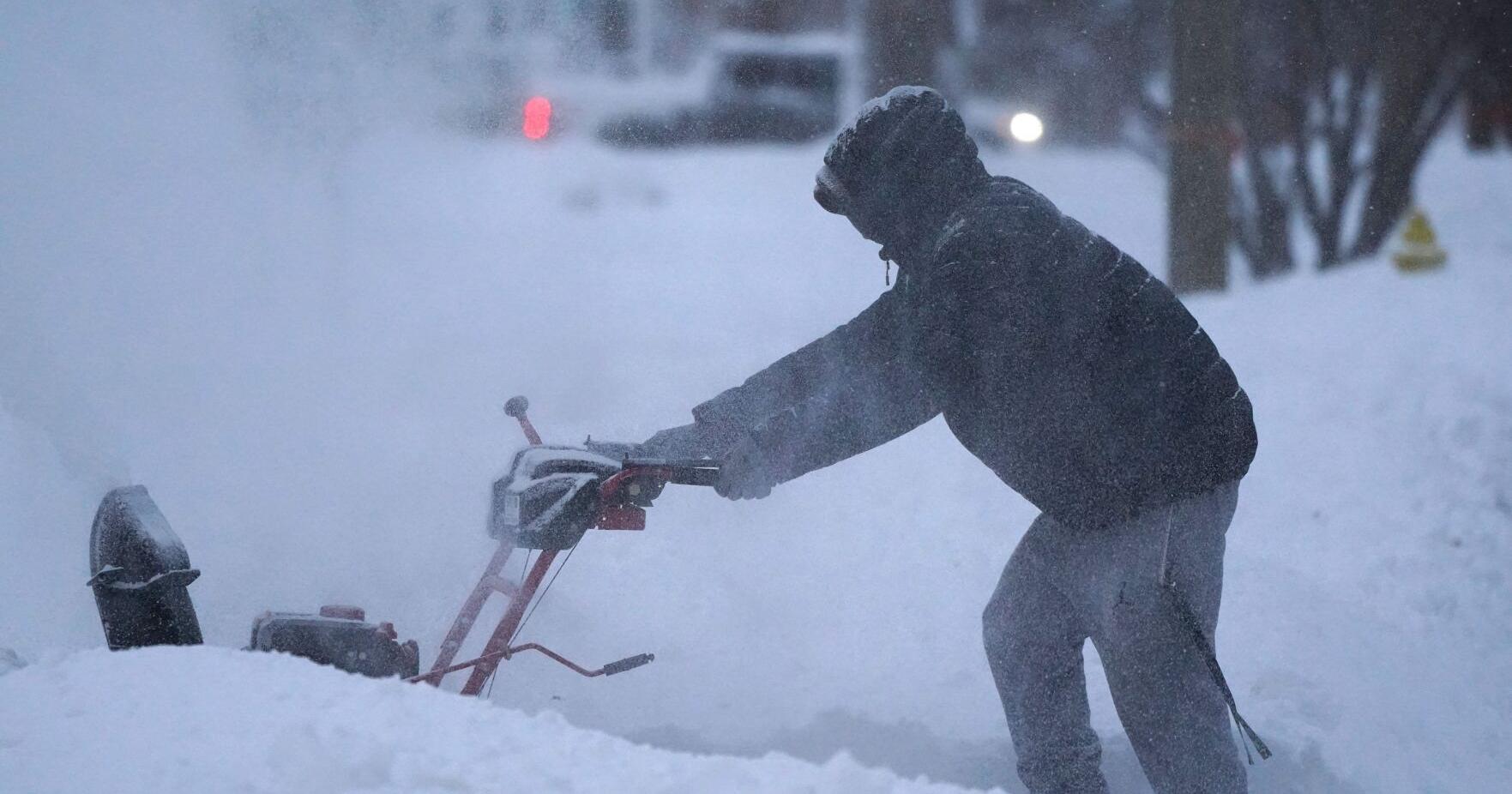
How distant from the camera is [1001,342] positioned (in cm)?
261

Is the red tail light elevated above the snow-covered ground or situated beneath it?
elevated above

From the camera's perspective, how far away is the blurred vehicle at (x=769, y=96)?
50.2ft

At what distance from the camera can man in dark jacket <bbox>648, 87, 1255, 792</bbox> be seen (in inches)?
103

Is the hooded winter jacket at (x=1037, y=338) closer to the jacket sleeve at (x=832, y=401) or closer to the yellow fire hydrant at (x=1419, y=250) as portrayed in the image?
the jacket sleeve at (x=832, y=401)

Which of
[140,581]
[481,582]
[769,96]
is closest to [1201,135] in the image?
[481,582]

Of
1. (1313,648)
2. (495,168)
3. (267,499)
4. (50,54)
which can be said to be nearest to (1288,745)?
(1313,648)

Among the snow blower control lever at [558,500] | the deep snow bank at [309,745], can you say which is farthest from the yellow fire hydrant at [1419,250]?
the deep snow bank at [309,745]

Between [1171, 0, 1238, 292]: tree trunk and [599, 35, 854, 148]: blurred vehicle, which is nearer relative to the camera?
[1171, 0, 1238, 292]: tree trunk

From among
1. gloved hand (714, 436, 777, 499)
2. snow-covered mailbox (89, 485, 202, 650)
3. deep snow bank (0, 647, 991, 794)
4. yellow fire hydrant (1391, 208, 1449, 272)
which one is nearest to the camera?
deep snow bank (0, 647, 991, 794)

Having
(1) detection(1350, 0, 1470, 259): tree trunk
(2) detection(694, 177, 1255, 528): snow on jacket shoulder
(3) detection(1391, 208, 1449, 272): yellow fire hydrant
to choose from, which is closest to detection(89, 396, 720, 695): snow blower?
(2) detection(694, 177, 1255, 528): snow on jacket shoulder

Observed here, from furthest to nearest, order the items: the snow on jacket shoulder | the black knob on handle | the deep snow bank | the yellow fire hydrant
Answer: the yellow fire hydrant
the black knob on handle
the snow on jacket shoulder
the deep snow bank

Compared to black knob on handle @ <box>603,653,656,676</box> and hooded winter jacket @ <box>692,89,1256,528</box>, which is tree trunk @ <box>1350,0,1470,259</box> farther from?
black knob on handle @ <box>603,653,656,676</box>

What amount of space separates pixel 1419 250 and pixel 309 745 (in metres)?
9.89

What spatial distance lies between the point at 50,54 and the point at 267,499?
256 centimetres
